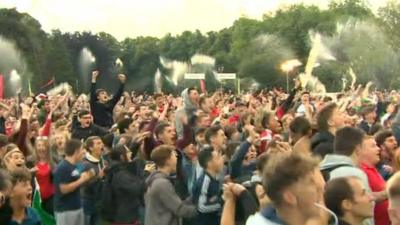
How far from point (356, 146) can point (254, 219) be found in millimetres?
2585

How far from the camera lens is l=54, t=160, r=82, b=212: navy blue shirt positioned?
33.7 feet

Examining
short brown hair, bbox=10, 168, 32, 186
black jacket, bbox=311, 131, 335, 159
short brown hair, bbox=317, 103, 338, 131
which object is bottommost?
black jacket, bbox=311, 131, 335, 159

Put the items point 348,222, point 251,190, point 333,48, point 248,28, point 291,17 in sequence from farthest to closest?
point 248,28
point 291,17
point 333,48
point 251,190
point 348,222

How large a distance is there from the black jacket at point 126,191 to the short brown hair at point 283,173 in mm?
5501

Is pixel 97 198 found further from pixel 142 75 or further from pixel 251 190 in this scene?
pixel 142 75

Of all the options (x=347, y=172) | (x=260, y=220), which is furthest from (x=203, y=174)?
(x=260, y=220)

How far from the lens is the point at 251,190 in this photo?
7742mm

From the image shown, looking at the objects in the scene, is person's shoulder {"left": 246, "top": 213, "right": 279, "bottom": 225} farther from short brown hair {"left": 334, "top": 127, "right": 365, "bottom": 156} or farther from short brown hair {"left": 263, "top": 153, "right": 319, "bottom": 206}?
short brown hair {"left": 334, "top": 127, "right": 365, "bottom": 156}

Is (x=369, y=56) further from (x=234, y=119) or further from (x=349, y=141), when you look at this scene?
(x=349, y=141)

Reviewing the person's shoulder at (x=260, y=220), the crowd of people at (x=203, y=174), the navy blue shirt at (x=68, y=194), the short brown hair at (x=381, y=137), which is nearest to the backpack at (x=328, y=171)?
the crowd of people at (x=203, y=174)

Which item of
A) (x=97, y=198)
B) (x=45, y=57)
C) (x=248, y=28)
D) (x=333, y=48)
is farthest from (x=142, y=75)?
(x=97, y=198)

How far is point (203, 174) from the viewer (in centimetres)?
941

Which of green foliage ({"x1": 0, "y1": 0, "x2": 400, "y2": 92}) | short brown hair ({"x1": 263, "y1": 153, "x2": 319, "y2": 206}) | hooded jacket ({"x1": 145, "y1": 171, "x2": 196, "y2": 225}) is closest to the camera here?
short brown hair ({"x1": 263, "y1": 153, "x2": 319, "y2": 206})

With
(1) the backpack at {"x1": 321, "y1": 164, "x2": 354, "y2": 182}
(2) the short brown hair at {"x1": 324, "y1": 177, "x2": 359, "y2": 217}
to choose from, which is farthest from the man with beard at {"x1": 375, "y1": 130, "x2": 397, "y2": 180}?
(2) the short brown hair at {"x1": 324, "y1": 177, "x2": 359, "y2": 217}
